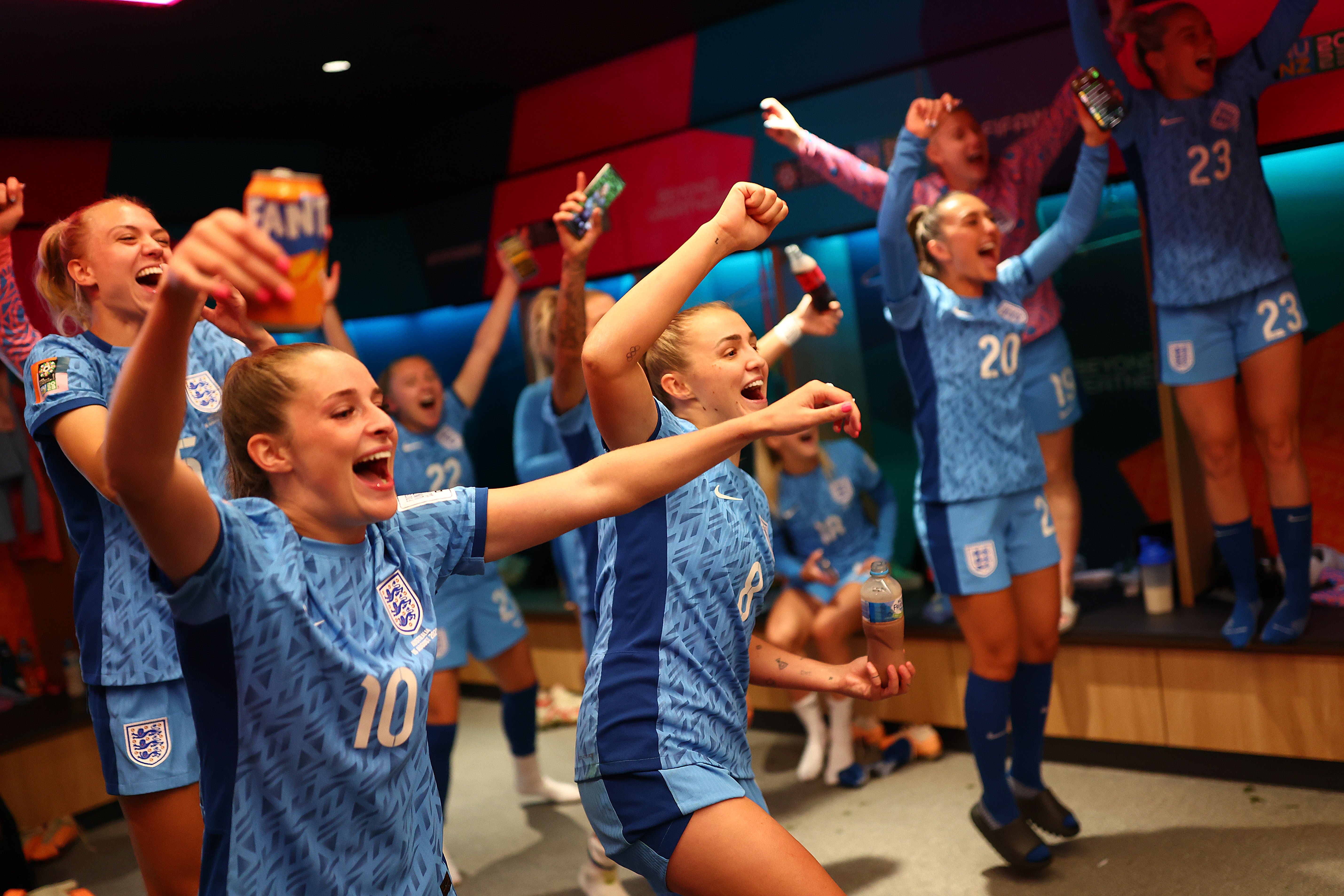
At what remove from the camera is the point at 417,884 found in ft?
4.45

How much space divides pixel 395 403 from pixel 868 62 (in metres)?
2.26

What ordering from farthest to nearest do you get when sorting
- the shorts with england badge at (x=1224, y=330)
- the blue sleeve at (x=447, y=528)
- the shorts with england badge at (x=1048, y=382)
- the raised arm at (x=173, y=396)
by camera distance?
1. the shorts with england badge at (x=1048, y=382)
2. the shorts with england badge at (x=1224, y=330)
3. the blue sleeve at (x=447, y=528)
4. the raised arm at (x=173, y=396)

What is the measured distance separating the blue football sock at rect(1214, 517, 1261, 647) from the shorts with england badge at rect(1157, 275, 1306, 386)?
470mm

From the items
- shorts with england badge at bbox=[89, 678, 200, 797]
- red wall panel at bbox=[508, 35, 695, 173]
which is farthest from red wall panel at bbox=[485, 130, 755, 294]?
shorts with england badge at bbox=[89, 678, 200, 797]

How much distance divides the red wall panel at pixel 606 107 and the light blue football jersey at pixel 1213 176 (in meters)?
2.04

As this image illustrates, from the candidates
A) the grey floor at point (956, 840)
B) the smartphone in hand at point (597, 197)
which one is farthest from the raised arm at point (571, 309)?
the grey floor at point (956, 840)

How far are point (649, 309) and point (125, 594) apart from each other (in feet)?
3.54

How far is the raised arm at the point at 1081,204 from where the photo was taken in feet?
9.71

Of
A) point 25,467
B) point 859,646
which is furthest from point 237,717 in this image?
point 25,467

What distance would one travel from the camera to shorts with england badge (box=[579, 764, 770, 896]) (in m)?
1.55

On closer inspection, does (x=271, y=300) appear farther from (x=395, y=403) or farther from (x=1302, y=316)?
(x=1302, y=316)

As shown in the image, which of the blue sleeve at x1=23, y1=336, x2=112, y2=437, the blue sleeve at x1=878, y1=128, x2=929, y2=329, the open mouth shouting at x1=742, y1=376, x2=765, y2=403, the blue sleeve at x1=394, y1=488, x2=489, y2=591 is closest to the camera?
the blue sleeve at x1=394, y1=488, x2=489, y2=591

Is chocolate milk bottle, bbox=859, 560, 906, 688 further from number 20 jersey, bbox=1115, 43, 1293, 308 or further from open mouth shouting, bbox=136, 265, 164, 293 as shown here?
number 20 jersey, bbox=1115, 43, 1293, 308

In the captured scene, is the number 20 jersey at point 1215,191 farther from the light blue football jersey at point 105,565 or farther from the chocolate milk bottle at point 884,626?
the light blue football jersey at point 105,565
